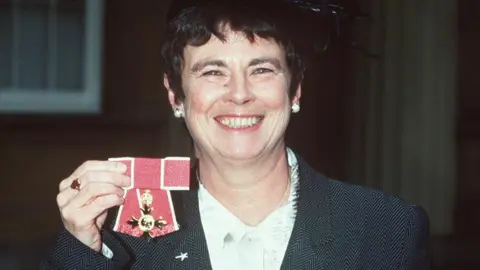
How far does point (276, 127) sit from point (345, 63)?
408 centimetres

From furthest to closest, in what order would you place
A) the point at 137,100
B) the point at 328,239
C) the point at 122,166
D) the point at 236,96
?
the point at 137,100 → the point at 328,239 → the point at 236,96 → the point at 122,166

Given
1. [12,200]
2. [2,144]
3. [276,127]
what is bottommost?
[12,200]

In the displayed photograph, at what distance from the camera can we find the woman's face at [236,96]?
2.46 m

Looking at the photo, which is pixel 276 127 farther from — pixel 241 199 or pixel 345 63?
pixel 345 63

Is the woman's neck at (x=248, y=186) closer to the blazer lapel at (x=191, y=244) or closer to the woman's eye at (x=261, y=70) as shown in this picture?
the blazer lapel at (x=191, y=244)

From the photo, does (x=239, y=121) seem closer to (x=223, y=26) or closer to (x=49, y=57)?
(x=223, y=26)

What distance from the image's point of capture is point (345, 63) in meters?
6.49

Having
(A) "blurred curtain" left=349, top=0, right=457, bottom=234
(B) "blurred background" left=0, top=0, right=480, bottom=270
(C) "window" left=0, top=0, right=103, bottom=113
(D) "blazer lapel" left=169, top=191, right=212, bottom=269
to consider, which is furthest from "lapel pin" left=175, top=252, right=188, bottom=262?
(A) "blurred curtain" left=349, top=0, right=457, bottom=234

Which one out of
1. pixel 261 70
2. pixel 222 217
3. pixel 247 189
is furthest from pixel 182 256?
pixel 261 70

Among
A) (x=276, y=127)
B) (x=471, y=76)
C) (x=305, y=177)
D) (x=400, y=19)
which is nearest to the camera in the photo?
(x=276, y=127)

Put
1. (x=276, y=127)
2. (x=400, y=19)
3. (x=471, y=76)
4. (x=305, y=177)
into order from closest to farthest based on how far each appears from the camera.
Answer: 1. (x=276, y=127)
2. (x=305, y=177)
3. (x=400, y=19)
4. (x=471, y=76)

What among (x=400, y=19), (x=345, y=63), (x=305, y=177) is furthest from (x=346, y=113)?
(x=305, y=177)

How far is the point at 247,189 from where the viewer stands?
8.49 feet

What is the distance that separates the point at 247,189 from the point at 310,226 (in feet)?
0.75
